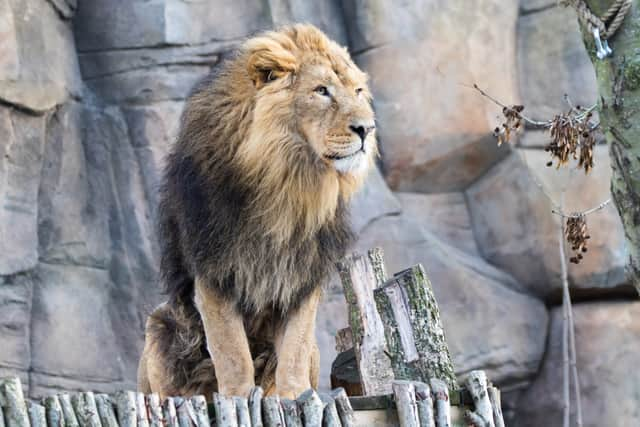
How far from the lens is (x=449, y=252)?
33.0 feet

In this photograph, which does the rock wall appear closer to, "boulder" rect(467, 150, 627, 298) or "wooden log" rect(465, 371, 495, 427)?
"boulder" rect(467, 150, 627, 298)

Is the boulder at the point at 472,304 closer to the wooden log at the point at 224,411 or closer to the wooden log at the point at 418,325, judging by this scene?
the wooden log at the point at 418,325

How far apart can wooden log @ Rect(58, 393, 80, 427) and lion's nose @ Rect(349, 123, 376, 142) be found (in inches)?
71.5

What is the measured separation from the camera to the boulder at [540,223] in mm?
9953

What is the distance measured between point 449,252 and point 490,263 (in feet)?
1.83

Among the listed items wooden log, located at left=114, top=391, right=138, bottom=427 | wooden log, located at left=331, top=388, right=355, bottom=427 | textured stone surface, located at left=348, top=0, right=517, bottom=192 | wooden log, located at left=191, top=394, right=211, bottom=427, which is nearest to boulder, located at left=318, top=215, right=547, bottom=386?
textured stone surface, located at left=348, top=0, right=517, bottom=192

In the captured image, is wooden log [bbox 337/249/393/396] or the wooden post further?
wooden log [bbox 337/249/393/396]

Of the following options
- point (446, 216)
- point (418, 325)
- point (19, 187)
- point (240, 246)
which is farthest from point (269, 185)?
point (446, 216)

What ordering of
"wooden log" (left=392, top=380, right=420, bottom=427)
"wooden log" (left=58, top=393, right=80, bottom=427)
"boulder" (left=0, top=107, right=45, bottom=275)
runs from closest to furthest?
"wooden log" (left=58, top=393, right=80, bottom=427) → "wooden log" (left=392, top=380, right=420, bottom=427) → "boulder" (left=0, top=107, right=45, bottom=275)

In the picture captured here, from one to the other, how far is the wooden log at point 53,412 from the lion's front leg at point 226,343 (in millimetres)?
1513

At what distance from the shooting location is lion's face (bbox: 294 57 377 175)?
16.7 feet

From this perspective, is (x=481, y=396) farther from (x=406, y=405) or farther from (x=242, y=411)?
(x=242, y=411)

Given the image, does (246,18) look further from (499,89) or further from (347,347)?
(347,347)

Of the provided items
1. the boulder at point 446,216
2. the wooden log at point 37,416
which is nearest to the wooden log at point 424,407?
the wooden log at point 37,416
